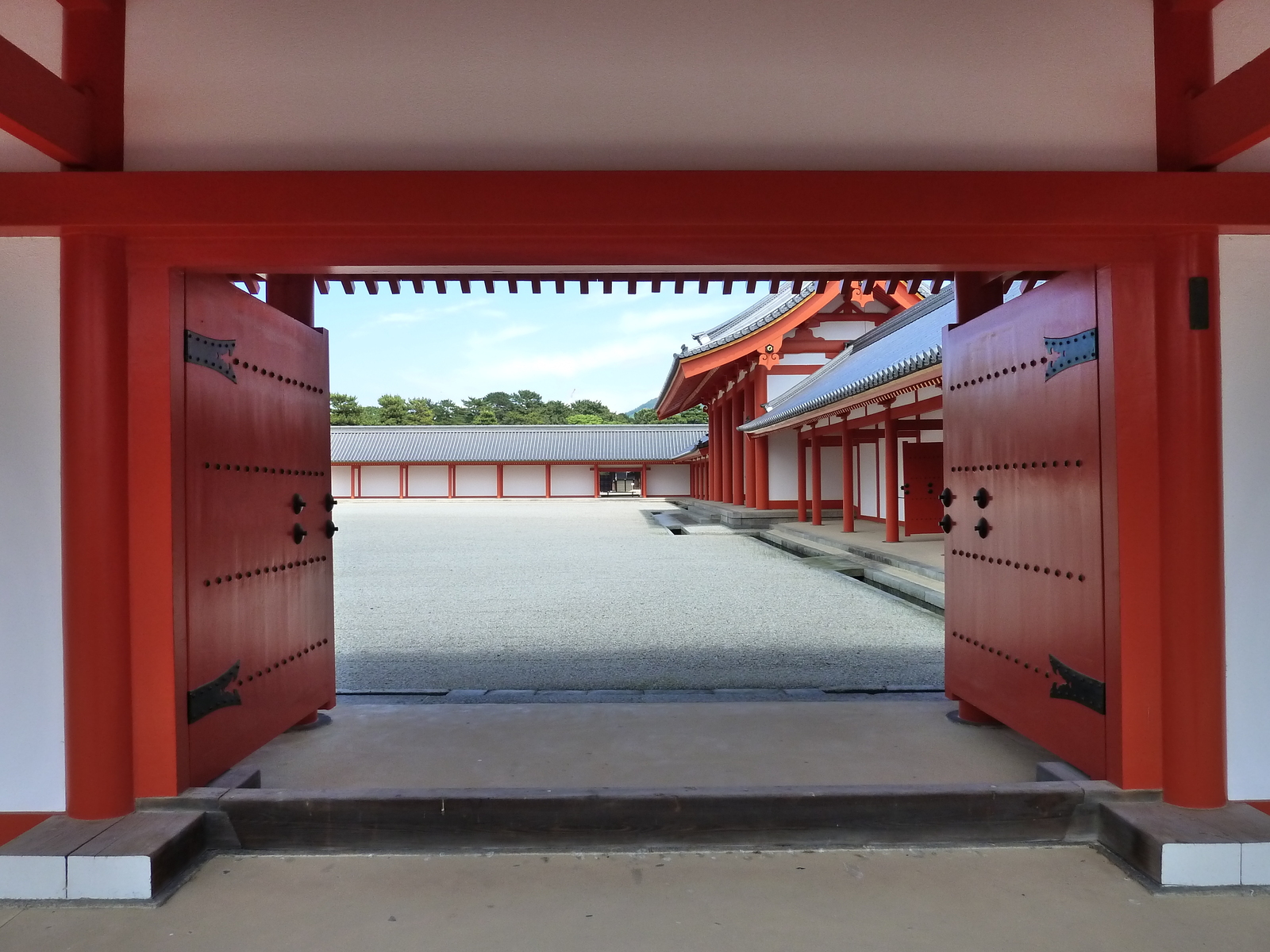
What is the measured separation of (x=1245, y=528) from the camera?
245cm

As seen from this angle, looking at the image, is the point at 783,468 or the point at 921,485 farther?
the point at 783,468

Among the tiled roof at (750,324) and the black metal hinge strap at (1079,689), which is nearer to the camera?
the black metal hinge strap at (1079,689)

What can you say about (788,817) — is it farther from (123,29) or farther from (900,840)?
(123,29)

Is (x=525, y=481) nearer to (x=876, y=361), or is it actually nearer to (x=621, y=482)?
(x=621, y=482)

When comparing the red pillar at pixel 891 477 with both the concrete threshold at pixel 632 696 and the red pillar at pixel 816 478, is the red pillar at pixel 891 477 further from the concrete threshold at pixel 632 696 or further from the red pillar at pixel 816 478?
the concrete threshold at pixel 632 696

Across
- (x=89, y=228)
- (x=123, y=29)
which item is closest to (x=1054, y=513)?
(x=89, y=228)

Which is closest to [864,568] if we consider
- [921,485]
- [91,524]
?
[921,485]

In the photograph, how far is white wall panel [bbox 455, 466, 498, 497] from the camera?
3594cm

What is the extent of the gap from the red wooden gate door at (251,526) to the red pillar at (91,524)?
0.21 m

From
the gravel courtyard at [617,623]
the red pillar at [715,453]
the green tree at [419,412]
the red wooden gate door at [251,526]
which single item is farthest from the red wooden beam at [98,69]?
the green tree at [419,412]

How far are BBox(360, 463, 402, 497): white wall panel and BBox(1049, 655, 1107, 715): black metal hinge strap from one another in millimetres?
35681

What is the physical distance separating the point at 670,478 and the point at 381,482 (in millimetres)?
14063

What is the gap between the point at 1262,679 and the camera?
2453mm

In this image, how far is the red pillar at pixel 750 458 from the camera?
17.7 m
